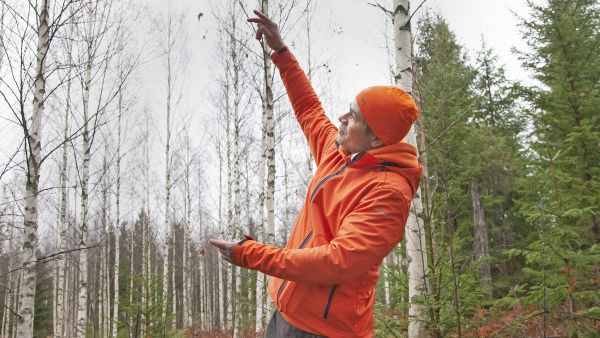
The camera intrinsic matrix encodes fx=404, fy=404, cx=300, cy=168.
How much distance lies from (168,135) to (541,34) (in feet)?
42.6

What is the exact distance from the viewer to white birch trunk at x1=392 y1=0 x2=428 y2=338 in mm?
3980

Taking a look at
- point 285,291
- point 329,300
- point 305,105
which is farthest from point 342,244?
point 305,105

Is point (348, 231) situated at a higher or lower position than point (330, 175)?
lower

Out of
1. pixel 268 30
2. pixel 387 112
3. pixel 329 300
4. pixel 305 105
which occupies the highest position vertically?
pixel 268 30

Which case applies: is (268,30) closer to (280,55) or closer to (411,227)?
(280,55)

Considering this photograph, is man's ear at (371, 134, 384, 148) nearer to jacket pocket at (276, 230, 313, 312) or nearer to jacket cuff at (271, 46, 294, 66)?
jacket pocket at (276, 230, 313, 312)

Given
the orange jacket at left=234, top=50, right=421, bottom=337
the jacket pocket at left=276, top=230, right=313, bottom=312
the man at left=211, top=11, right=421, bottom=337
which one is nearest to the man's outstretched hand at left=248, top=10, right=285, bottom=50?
the man at left=211, top=11, right=421, bottom=337

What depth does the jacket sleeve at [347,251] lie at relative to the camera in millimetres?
1579

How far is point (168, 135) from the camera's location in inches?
627

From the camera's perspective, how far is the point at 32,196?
169 inches

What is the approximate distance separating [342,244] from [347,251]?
33 mm

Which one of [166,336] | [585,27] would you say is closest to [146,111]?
[166,336]

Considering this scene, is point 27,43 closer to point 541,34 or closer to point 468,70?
point 541,34

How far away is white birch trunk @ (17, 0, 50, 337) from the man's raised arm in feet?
9.98
